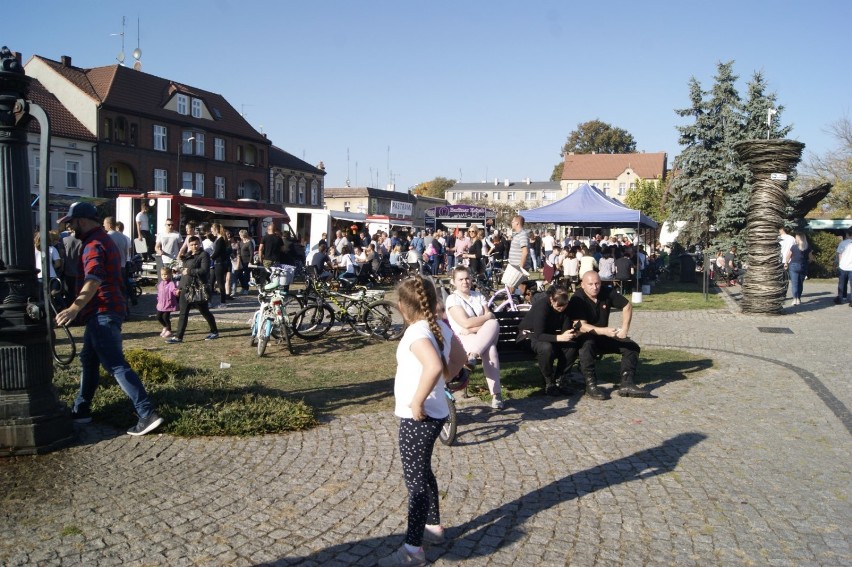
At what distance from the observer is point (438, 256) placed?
24703 mm

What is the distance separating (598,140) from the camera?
319 feet

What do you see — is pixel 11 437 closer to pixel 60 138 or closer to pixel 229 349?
pixel 229 349

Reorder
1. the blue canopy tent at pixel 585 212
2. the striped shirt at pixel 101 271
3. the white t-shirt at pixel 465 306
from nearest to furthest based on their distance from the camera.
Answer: the striped shirt at pixel 101 271 < the white t-shirt at pixel 465 306 < the blue canopy tent at pixel 585 212

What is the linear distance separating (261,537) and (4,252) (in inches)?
118

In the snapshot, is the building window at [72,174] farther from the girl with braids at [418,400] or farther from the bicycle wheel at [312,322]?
the girl with braids at [418,400]

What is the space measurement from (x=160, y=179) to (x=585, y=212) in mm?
34245

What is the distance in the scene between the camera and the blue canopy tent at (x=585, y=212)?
1912 cm

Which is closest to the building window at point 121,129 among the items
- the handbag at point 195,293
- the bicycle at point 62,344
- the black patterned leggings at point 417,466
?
the bicycle at point 62,344

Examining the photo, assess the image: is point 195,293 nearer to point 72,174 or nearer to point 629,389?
point 629,389

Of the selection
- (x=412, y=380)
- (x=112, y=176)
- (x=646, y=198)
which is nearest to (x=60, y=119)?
(x=112, y=176)

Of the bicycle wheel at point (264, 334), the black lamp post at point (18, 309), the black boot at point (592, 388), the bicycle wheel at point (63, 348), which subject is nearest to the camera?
the black lamp post at point (18, 309)

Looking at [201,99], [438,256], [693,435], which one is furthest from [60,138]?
[693,435]

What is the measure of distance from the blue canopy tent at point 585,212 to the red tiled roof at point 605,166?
79065mm

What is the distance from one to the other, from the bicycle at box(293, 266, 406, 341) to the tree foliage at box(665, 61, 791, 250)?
67.8 ft
